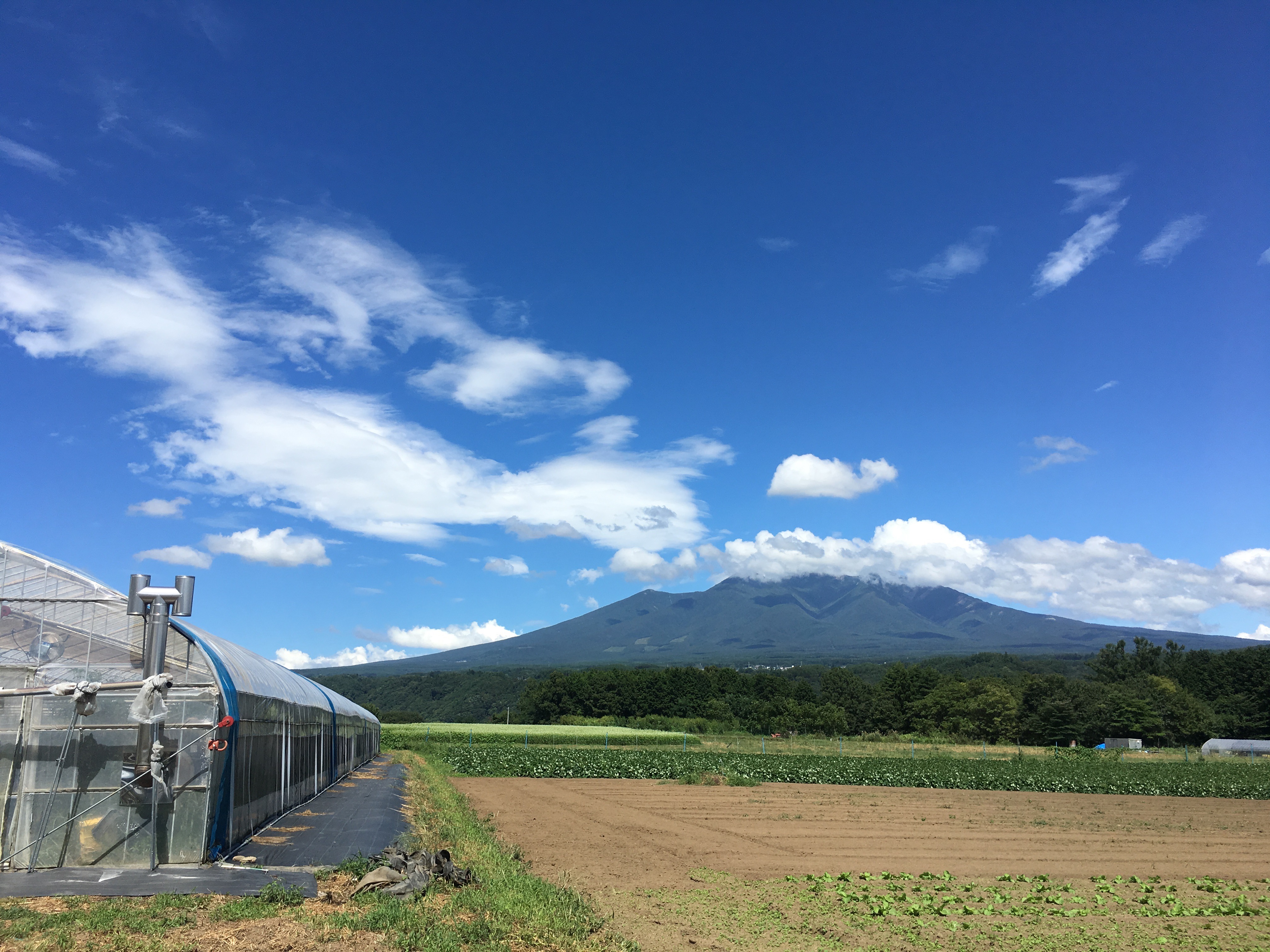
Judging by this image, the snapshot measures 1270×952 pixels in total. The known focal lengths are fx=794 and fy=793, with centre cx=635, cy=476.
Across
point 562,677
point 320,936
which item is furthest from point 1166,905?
point 562,677

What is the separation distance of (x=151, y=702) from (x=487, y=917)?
613 centimetres

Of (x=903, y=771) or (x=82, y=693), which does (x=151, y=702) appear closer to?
(x=82, y=693)

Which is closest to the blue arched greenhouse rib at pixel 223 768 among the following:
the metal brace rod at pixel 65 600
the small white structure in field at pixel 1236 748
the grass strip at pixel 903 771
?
the metal brace rod at pixel 65 600

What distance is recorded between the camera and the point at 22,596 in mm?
12617

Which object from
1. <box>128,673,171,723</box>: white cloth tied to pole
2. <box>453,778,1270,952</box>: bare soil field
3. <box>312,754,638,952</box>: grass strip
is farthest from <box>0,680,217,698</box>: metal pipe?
<box>453,778,1270,952</box>: bare soil field

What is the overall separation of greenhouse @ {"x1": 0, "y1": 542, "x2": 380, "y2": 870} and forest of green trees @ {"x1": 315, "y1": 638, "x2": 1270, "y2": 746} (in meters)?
71.7

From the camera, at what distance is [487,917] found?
9.36 meters

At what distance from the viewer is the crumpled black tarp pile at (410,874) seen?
10.4 m

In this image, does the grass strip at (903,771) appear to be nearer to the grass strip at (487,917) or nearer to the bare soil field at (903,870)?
the bare soil field at (903,870)

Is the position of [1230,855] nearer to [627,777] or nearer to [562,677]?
[627,777]

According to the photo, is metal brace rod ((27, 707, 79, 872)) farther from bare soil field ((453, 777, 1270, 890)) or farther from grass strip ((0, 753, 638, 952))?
bare soil field ((453, 777, 1270, 890))

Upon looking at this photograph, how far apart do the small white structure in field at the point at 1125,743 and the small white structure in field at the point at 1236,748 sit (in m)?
4.22

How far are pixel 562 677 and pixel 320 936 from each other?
97214 mm

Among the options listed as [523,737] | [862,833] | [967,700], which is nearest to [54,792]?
[862,833]
